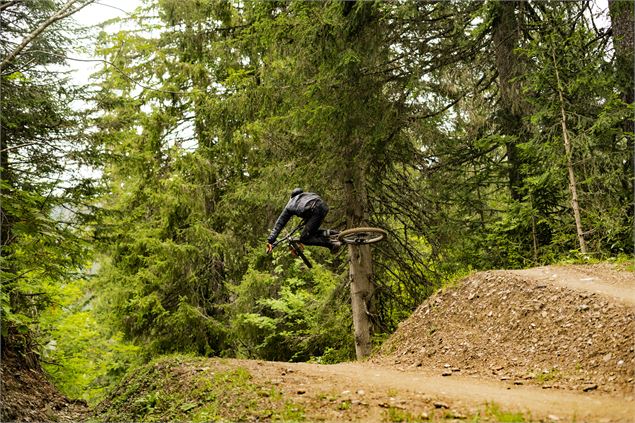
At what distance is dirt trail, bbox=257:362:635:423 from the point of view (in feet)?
19.4

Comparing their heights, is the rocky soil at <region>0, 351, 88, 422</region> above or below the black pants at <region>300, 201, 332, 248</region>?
below

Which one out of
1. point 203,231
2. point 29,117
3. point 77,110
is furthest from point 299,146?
point 29,117

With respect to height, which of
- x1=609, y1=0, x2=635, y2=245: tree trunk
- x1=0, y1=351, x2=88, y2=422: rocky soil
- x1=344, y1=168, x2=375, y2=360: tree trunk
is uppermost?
x1=609, y1=0, x2=635, y2=245: tree trunk

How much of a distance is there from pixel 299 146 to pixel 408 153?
121 inches

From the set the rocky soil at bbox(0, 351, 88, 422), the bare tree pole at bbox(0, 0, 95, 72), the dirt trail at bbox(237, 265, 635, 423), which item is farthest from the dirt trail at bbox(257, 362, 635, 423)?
the bare tree pole at bbox(0, 0, 95, 72)

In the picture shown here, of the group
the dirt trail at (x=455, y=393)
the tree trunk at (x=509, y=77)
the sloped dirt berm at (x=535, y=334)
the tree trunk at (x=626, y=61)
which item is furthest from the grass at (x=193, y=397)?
the tree trunk at (x=626, y=61)

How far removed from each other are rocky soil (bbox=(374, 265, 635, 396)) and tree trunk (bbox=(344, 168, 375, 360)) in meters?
1.17

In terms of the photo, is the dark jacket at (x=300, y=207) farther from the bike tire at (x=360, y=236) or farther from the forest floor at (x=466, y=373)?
the forest floor at (x=466, y=373)

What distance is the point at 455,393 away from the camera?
7254 millimetres

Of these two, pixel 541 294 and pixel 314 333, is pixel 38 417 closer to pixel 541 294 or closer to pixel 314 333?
pixel 314 333

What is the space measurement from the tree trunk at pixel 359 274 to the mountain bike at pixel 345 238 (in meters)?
1.26

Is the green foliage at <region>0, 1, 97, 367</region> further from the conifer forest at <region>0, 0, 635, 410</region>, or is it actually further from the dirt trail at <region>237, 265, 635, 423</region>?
the dirt trail at <region>237, 265, 635, 423</region>

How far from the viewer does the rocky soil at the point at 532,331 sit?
7.39m

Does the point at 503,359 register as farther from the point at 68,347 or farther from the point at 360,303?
the point at 68,347
